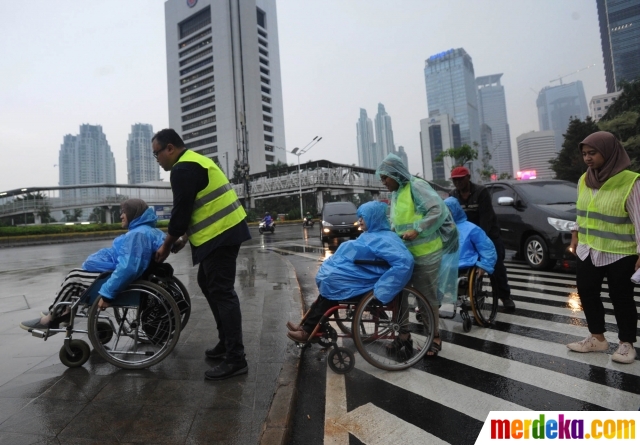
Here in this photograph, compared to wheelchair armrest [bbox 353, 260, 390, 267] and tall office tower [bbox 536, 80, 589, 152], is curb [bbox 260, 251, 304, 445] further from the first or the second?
tall office tower [bbox 536, 80, 589, 152]

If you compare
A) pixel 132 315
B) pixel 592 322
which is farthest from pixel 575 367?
pixel 132 315

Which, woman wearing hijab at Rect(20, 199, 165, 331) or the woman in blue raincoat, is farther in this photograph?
woman wearing hijab at Rect(20, 199, 165, 331)

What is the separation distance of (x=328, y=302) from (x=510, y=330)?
2.19m

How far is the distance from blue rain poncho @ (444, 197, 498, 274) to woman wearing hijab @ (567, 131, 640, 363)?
784 millimetres

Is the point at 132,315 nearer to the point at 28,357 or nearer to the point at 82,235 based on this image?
the point at 28,357

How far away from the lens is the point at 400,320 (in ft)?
10.1

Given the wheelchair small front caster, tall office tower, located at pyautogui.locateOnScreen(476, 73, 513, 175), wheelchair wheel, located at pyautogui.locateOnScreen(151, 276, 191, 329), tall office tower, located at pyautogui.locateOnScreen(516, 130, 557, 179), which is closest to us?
wheelchair wheel, located at pyautogui.locateOnScreen(151, 276, 191, 329)

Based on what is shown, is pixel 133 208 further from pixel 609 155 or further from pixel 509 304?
pixel 509 304

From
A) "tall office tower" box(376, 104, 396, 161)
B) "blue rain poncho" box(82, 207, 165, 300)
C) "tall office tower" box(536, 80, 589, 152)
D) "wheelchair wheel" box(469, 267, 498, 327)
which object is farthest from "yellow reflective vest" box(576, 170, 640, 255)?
"tall office tower" box(376, 104, 396, 161)

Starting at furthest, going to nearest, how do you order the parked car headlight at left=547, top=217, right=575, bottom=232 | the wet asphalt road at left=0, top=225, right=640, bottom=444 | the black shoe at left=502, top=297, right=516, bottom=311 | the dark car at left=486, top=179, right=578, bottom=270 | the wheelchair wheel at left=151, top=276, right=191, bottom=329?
the dark car at left=486, top=179, right=578, bottom=270, the parked car headlight at left=547, top=217, right=575, bottom=232, the black shoe at left=502, top=297, right=516, bottom=311, the wheelchair wheel at left=151, top=276, right=191, bottom=329, the wet asphalt road at left=0, top=225, right=640, bottom=444

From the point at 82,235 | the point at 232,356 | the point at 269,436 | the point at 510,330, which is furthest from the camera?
the point at 82,235

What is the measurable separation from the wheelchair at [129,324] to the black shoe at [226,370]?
456 millimetres

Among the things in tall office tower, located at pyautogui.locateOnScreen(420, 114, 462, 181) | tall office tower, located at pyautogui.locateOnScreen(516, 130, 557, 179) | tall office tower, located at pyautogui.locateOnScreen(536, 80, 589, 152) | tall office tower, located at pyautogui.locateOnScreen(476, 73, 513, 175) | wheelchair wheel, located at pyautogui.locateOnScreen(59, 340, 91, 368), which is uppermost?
tall office tower, located at pyautogui.locateOnScreen(476, 73, 513, 175)

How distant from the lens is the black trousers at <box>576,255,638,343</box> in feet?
9.74
